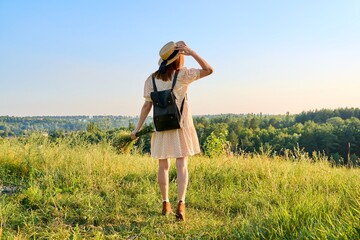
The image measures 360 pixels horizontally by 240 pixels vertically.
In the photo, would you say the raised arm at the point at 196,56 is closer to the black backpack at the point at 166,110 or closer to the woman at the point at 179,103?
the woman at the point at 179,103

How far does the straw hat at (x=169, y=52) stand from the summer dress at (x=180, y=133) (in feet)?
0.56

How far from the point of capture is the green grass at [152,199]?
327 cm

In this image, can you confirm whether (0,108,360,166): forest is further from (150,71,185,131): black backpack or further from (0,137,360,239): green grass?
(150,71,185,131): black backpack

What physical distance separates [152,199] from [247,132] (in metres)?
70.6

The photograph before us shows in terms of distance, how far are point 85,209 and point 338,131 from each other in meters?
68.1

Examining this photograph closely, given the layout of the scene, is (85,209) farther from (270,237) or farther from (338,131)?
(338,131)

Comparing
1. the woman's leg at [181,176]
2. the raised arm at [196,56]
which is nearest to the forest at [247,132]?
the woman's leg at [181,176]

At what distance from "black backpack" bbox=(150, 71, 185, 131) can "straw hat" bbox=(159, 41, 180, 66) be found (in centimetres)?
17

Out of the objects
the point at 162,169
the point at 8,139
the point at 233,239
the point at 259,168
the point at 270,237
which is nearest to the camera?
the point at 270,237

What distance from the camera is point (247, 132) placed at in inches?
2901

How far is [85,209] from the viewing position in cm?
425


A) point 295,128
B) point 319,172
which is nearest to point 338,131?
point 295,128

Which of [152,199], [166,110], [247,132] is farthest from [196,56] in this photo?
[247,132]

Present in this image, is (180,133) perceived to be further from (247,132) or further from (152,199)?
(247,132)
